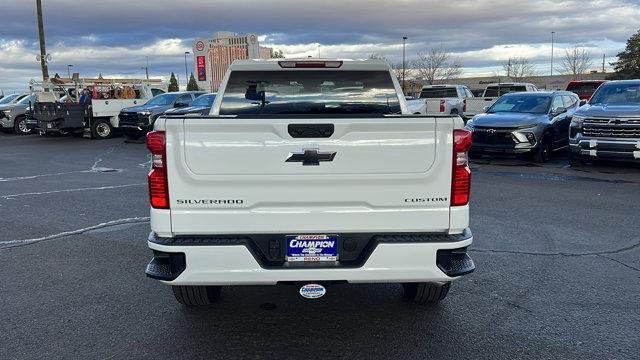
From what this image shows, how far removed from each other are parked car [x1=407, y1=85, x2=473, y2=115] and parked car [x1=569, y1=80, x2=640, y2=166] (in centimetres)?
869

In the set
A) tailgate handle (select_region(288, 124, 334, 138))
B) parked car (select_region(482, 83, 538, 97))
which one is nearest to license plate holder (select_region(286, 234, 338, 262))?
tailgate handle (select_region(288, 124, 334, 138))

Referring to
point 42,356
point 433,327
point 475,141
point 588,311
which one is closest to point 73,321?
point 42,356

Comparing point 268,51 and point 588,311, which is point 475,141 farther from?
point 268,51

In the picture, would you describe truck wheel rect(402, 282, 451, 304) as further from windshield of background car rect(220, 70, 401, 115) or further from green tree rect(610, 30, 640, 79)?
green tree rect(610, 30, 640, 79)

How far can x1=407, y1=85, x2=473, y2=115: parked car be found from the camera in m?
21.0

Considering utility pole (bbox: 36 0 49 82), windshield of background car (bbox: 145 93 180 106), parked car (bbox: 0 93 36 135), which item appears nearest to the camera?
windshield of background car (bbox: 145 93 180 106)

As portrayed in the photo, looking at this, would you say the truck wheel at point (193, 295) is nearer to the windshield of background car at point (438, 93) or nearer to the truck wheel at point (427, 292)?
the truck wheel at point (427, 292)

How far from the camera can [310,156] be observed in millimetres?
3340

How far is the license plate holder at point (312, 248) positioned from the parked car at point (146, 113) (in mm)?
15723

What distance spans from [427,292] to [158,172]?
2195mm

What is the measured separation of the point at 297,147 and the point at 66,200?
6778 mm

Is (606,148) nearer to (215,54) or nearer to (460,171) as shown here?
(460,171)

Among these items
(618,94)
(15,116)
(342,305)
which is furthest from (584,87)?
(15,116)

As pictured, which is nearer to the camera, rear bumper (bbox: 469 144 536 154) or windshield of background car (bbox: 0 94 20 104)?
rear bumper (bbox: 469 144 536 154)
